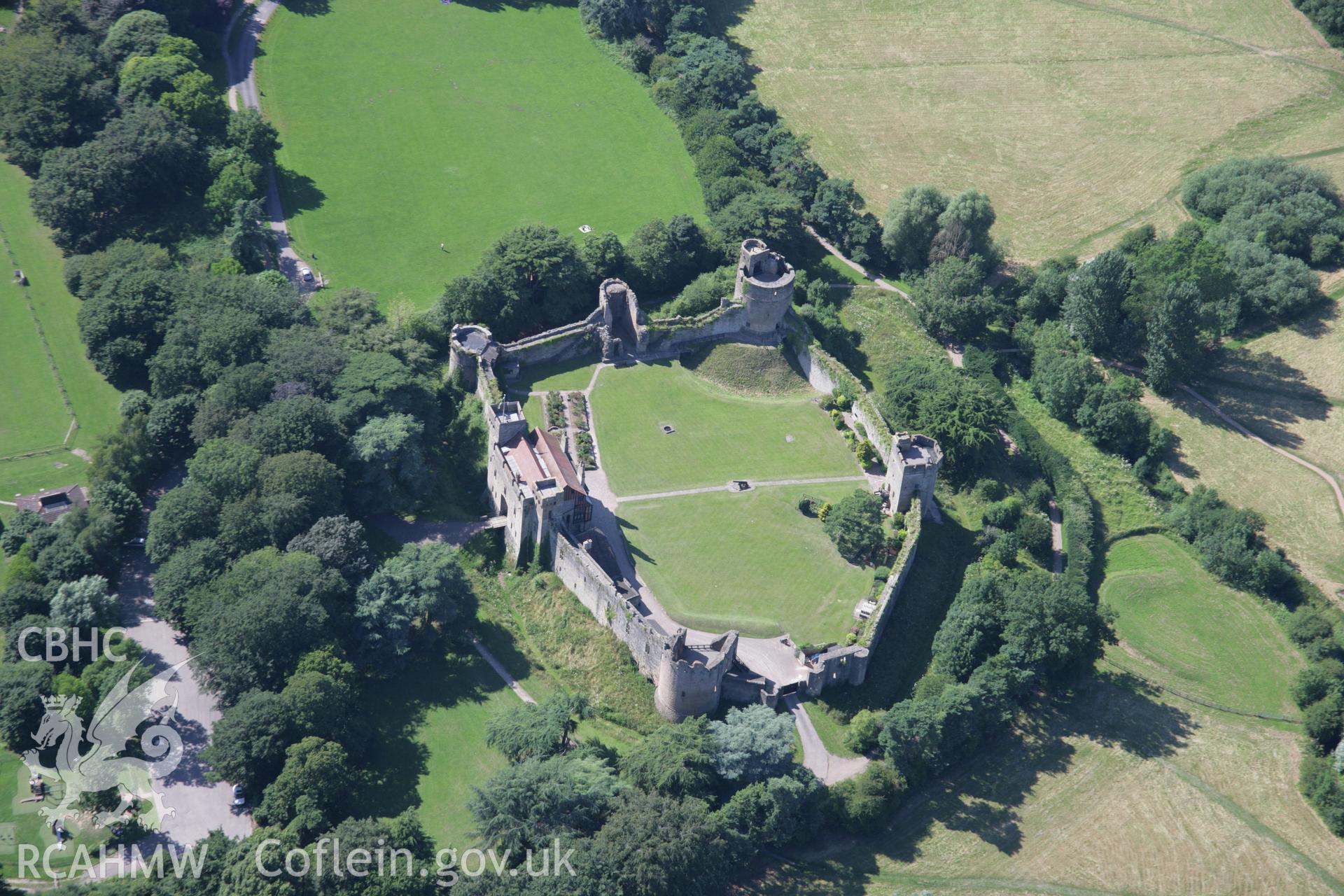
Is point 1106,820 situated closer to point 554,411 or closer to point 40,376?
point 554,411

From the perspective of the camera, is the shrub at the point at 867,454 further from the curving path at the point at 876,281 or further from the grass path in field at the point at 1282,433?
the grass path in field at the point at 1282,433

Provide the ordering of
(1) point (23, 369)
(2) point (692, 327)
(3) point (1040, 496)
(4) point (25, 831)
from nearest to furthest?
(4) point (25, 831), (3) point (1040, 496), (1) point (23, 369), (2) point (692, 327)

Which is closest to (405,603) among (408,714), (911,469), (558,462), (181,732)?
(408,714)

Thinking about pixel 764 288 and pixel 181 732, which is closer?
pixel 181 732

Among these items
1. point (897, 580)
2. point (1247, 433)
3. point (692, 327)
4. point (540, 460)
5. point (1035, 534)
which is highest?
point (692, 327)

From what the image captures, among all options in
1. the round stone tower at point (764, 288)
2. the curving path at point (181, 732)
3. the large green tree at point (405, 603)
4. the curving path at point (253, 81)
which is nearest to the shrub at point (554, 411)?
the large green tree at point (405, 603)

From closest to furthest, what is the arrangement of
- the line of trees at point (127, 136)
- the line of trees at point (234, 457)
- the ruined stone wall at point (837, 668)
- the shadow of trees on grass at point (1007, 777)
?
the line of trees at point (234, 457) → the shadow of trees on grass at point (1007, 777) → the ruined stone wall at point (837, 668) → the line of trees at point (127, 136)

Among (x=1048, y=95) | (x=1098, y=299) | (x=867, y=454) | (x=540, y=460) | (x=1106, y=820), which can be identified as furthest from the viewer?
(x=1048, y=95)
